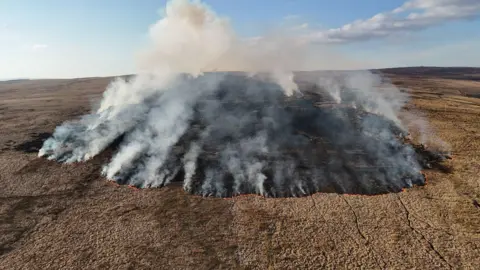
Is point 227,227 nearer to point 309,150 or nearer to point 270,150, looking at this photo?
point 270,150

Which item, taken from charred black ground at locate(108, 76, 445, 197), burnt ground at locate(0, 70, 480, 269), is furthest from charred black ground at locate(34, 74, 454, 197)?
burnt ground at locate(0, 70, 480, 269)

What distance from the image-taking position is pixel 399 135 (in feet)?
164

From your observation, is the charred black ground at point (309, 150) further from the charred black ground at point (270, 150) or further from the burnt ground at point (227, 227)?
the burnt ground at point (227, 227)

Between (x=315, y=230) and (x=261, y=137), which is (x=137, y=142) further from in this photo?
(x=315, y=230)

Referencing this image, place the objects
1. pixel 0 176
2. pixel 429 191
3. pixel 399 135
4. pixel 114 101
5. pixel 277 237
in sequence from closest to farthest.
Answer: pixel 277 237, pixel 429 191, pixel 0 176, pixel 399 135, pixel 114 101

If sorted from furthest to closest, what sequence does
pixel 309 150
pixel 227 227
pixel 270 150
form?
pixel 309 150 → pixel 270 150 → pixel 227 227

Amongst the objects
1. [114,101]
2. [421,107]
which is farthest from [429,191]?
[114,101]

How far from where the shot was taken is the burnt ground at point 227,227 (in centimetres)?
2336

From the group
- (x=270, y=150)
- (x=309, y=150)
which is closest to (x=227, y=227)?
(x=270, y=150)

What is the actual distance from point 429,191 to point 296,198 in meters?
13.7

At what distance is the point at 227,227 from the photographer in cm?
2750

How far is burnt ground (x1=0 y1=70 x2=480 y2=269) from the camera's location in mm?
23359

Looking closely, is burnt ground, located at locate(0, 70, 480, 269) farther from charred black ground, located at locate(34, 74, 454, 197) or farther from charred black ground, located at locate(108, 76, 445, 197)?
charred black ground, located at locate(34, 74, 454, 197)

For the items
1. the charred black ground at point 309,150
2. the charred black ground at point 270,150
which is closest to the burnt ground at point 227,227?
the charred black ground at point 309,150
